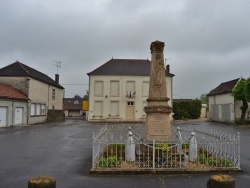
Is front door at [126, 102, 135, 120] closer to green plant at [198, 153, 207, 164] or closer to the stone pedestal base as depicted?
the stone pedestal base

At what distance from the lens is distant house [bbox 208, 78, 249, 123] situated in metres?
32.1

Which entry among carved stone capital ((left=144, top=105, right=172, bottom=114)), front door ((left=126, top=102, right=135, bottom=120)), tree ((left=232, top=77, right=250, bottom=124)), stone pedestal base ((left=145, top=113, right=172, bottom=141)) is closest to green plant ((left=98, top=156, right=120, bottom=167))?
stone pedestal base ((left=145, top=113, right=172, bottom=141))

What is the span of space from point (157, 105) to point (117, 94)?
90.4 feet

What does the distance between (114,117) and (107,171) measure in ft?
93.8

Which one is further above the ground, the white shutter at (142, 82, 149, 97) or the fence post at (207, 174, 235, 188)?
the white shutter at (142, 82, 149, 97)

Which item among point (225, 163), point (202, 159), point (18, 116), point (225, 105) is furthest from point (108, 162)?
point (225, 105)

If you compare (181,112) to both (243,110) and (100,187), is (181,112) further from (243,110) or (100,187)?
(100,187)

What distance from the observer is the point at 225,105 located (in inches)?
1352

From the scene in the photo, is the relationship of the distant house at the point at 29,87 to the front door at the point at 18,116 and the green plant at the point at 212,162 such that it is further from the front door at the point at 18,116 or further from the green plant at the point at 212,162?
the green plant at the point at 212,162

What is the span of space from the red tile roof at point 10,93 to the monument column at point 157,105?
19282 millimetres

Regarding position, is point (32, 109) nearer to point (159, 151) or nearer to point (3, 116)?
point (3, 116)

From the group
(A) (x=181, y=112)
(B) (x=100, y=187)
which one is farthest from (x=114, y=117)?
(B) (x=100, y=187)

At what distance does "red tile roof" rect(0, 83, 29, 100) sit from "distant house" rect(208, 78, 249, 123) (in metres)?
25.1

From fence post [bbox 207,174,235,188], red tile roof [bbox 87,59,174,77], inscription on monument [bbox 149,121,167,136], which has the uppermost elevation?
red tile roof [bbox 87,59,174,77]
